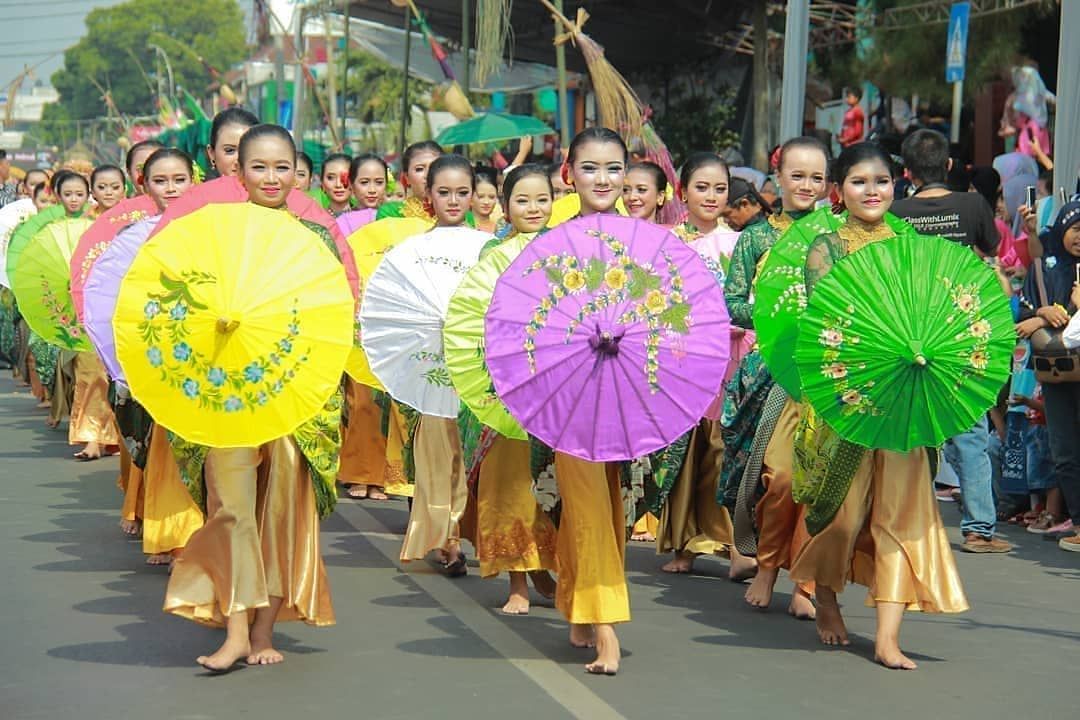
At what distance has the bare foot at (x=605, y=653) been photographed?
621 cm

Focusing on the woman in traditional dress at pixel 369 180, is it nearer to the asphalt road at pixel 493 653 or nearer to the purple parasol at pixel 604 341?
the asphalt road at pixel 493 653

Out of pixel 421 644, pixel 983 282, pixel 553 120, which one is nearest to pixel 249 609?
pixel 421 644

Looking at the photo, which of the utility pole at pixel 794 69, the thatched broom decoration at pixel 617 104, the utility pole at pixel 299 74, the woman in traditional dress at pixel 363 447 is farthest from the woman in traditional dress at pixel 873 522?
the utility pole at pixel 299 74

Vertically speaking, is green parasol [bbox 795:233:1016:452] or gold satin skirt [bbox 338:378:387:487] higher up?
green parasol [bbox 795:233:1016:452]

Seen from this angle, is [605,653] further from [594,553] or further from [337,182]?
[337,182]

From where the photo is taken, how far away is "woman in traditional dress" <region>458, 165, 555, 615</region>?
7387 millimetres

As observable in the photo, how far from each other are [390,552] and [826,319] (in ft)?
11.2

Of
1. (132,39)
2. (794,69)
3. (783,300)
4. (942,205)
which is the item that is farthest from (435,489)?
(132,39)

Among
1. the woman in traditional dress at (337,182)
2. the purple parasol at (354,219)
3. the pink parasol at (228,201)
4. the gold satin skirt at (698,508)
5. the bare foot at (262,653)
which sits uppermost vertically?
the woman in traditional dress at (337,182)

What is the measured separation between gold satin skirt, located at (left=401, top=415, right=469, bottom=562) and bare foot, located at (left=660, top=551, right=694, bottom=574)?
3.30 feet

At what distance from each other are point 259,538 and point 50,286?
16.2 ft

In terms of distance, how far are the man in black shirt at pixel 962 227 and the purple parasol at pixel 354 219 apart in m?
3.23

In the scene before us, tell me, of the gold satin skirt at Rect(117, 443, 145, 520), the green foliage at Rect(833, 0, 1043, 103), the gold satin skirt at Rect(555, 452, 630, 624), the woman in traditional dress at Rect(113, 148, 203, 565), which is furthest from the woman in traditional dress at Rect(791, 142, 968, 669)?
the green foliage at Rect(833, 0, 1043, 103)

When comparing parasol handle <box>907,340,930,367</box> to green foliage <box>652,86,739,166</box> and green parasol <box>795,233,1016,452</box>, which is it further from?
green foliage <box>652,86,739,166</box>
